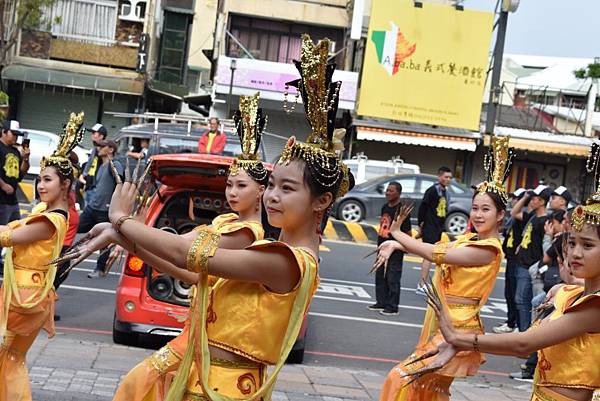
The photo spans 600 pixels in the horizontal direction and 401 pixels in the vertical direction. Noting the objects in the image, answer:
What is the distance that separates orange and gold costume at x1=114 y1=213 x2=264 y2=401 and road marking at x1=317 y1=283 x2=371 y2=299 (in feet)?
28.3

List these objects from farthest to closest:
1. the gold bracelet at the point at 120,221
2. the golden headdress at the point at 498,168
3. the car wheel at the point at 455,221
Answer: the car wheel at the point at 455,221 → the golden headdress at the point at 498,168 → the gold bracelet at the point at 120,221

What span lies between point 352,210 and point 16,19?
1292cm

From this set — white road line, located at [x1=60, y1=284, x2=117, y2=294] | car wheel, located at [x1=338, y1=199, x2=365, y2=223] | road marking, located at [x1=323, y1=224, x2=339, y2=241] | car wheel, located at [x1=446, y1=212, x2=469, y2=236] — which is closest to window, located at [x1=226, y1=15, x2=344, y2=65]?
car wheel, located at [x1=338, y1=199, x2=365, y2=223]

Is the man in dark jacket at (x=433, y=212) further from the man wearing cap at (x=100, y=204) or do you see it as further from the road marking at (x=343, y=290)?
the man wearing cap at (x=100, y=204)

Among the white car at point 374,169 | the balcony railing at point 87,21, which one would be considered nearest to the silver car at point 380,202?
the white car at point 374,169

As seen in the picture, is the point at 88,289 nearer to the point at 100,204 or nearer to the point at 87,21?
the point at 100,204

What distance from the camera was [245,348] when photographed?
383cm

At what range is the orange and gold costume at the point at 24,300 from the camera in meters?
5.87

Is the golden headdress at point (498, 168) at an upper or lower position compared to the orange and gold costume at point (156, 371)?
upper

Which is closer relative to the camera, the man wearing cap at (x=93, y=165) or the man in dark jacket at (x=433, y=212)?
the man wearing cap at (x=93, y=165)

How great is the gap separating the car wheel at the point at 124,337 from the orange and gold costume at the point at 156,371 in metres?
3.96

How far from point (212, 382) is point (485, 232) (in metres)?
3.27

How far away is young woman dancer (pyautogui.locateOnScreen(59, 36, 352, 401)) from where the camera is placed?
3.81m

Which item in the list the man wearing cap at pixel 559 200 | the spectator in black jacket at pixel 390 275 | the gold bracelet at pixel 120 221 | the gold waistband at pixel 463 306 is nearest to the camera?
the gold bracelet at pixel 120 221
